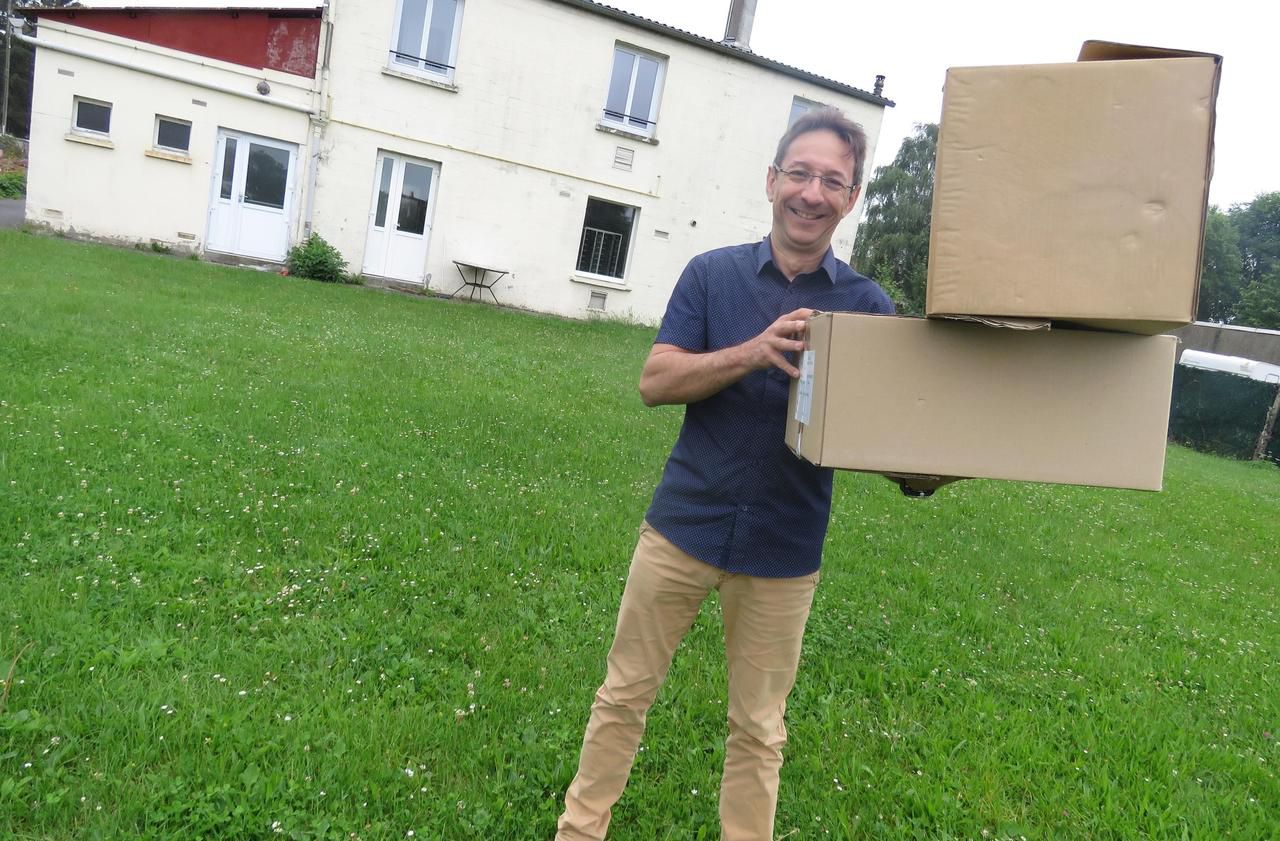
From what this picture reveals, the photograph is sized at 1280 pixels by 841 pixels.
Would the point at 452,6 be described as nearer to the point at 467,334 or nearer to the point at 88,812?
the point at 467,334

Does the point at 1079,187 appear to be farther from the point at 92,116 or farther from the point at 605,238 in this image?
the point at 92,116

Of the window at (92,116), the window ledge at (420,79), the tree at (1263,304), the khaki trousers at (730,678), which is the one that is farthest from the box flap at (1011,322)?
the tree at (1263,304)

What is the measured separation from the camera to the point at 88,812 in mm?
2076

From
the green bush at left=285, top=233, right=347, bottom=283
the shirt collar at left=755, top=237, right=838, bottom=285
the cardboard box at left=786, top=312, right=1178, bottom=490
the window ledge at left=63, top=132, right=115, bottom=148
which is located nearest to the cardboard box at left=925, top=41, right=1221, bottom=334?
the cardboard box at left=786, top=312, right=1178, bottom=490

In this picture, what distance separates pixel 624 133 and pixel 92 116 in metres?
9.19

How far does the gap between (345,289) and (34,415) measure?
8251 millimetres

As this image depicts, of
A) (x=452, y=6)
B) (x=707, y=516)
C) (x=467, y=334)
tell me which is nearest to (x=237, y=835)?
(x=707, y=516)

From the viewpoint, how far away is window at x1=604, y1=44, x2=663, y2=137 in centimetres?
1504

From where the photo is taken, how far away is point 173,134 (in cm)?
1280

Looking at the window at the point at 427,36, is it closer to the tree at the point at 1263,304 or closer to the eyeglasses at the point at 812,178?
the eyeglasses at the point at 812,178

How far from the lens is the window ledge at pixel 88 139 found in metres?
12.2

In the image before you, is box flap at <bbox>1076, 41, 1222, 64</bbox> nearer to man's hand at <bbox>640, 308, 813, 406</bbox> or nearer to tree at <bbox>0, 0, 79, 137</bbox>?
man's hand at <bbox>640, 308, 813, 406</bbox>

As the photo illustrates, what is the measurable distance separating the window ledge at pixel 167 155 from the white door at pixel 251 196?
0.46 m

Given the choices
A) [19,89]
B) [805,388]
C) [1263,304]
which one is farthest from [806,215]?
[19,89]
